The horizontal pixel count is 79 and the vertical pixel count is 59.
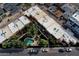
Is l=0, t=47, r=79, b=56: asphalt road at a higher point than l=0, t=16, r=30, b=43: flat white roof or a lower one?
lower

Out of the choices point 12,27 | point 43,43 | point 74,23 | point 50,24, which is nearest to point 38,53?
point 43,43

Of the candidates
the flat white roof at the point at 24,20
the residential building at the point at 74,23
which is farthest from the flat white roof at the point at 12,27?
the residential building at the point at 74,23

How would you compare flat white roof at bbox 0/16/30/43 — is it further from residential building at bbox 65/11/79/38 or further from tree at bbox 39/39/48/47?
residential building at bbox 65/11/79/38

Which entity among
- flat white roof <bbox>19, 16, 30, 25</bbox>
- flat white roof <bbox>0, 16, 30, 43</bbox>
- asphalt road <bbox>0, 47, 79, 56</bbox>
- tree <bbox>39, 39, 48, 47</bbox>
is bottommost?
asphalt road <bbox>0, 47, 79, 56</bbox>

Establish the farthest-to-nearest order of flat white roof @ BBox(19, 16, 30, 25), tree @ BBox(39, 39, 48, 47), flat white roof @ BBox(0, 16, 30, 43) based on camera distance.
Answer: flat white roof @ BBox(19, 16, 30, 25) → flat white roof @ BBox(0, 16, 30, 43) → tree @ BBox(39, 39, 48, 47)

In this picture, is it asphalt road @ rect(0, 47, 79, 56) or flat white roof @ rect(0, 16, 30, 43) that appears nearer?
asphalt road @ rect(0, 47, 79, 56)

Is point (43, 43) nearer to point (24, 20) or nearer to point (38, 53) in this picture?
point (38, 53)

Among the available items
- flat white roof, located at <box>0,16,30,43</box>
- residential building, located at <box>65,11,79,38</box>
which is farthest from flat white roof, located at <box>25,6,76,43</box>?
flat white roof, located at <box>0,16,30,43</box>

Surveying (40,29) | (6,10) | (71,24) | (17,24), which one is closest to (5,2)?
(6,10)

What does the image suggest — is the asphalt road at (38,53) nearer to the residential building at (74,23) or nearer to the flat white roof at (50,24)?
the flat white roof at (50,24)
